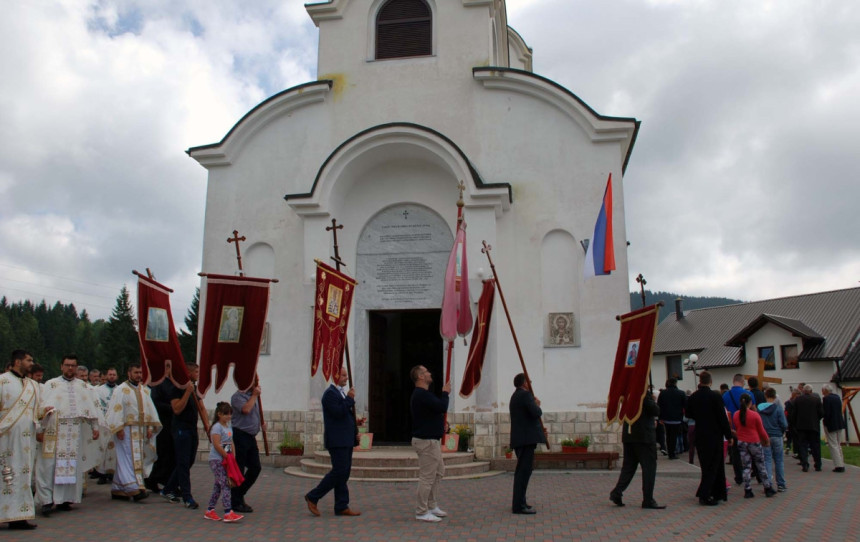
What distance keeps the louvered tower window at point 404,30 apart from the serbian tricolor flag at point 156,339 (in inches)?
356

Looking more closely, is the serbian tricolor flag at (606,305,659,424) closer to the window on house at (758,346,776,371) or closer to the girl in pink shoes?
the girl in pink shoes

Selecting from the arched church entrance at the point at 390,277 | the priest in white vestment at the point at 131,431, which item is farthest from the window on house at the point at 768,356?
the priest in white vestment at the point at 131,431

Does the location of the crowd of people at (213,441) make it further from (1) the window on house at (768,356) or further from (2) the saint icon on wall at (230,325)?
(1) the window on house at (768,356)

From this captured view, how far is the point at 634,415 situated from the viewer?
8758 millimetres

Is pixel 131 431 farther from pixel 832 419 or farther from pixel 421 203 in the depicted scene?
pixel 832 419

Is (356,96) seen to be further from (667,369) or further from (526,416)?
(667,369)

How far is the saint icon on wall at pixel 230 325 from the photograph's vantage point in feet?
30.1

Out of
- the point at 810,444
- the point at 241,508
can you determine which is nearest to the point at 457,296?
the point at 241,508

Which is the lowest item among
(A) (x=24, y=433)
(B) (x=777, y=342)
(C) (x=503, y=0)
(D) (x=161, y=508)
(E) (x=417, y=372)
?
(D) (x=161, y=508)

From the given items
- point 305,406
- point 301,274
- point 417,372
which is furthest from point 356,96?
point 417,372

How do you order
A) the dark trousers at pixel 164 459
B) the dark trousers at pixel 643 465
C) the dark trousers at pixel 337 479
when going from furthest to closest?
1. the dark trousers at pixel 164 459
2. the dark trousers at pixel 643 465
3. the dark trousers at pixel 337 479

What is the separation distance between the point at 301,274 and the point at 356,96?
4.23 metres

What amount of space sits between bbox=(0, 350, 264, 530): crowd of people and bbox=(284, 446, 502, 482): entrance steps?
114 inches

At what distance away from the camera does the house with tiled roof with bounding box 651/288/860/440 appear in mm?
29484
